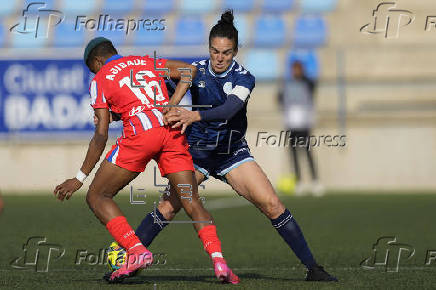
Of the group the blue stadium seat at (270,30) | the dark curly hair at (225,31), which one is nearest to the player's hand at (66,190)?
the dark curly hair at (225,31)

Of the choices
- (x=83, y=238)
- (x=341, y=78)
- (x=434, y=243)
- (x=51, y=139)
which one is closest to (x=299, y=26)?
(x=341, y=78)

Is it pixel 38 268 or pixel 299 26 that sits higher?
pixel 299 26

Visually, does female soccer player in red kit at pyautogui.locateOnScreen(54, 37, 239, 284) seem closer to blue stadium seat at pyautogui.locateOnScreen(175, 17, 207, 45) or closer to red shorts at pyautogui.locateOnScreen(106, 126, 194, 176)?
red shorts at pyautogui.locateOnScreen(106, 126, 194, 176)

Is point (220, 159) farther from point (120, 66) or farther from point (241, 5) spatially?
point (241, 5)

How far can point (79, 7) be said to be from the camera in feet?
68.2

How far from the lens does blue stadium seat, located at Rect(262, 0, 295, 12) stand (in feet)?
67.6

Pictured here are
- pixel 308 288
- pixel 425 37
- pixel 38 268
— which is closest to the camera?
pixel 308 288

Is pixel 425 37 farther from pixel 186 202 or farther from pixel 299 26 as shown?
pixel 186 202

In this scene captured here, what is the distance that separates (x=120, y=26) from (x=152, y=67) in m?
13.3

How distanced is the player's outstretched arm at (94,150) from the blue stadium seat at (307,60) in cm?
1286

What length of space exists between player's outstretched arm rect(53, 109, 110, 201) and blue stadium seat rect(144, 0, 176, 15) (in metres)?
14.4

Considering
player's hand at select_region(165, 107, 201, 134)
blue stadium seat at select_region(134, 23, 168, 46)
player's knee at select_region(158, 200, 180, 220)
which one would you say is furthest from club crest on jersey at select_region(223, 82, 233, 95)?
blue stadium seat at select_region(134, 23, 168, 46)

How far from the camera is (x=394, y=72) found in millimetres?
19344

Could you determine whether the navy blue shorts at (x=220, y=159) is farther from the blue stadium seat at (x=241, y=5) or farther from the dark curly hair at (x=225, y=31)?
the blue stadium seat at (x=241, y=5)
